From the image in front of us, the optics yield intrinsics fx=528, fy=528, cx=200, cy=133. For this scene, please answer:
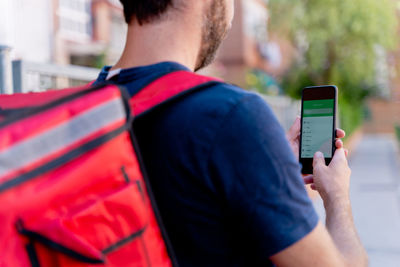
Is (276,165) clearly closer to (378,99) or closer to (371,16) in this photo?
(371,16)

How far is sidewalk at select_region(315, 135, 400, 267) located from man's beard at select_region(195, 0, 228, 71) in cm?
484

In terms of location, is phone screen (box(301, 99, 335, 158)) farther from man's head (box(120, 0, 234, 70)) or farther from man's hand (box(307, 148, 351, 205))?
man's head (box(120, 0, 234, 70))

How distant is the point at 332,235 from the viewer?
4.30ft

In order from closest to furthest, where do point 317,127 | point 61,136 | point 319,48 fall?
point 61,136 < point 317,127 < point 319,48

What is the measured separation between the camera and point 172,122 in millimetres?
1133

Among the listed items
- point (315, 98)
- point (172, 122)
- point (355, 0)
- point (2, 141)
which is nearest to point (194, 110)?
point (172, 122)

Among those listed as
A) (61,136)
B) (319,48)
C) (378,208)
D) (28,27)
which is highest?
(28,27)

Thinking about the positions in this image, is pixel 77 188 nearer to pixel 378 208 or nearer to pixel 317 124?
pixel 317 124

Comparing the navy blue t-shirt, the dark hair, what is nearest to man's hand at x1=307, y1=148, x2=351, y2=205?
the navy blue t-shirt

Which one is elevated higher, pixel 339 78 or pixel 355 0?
pixel 355 0

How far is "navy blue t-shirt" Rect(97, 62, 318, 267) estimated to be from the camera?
1.08 m

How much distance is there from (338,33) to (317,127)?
15952 millimetres

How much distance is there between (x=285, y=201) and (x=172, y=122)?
0.29 m

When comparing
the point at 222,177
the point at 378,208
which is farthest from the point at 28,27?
the point at 222,177
